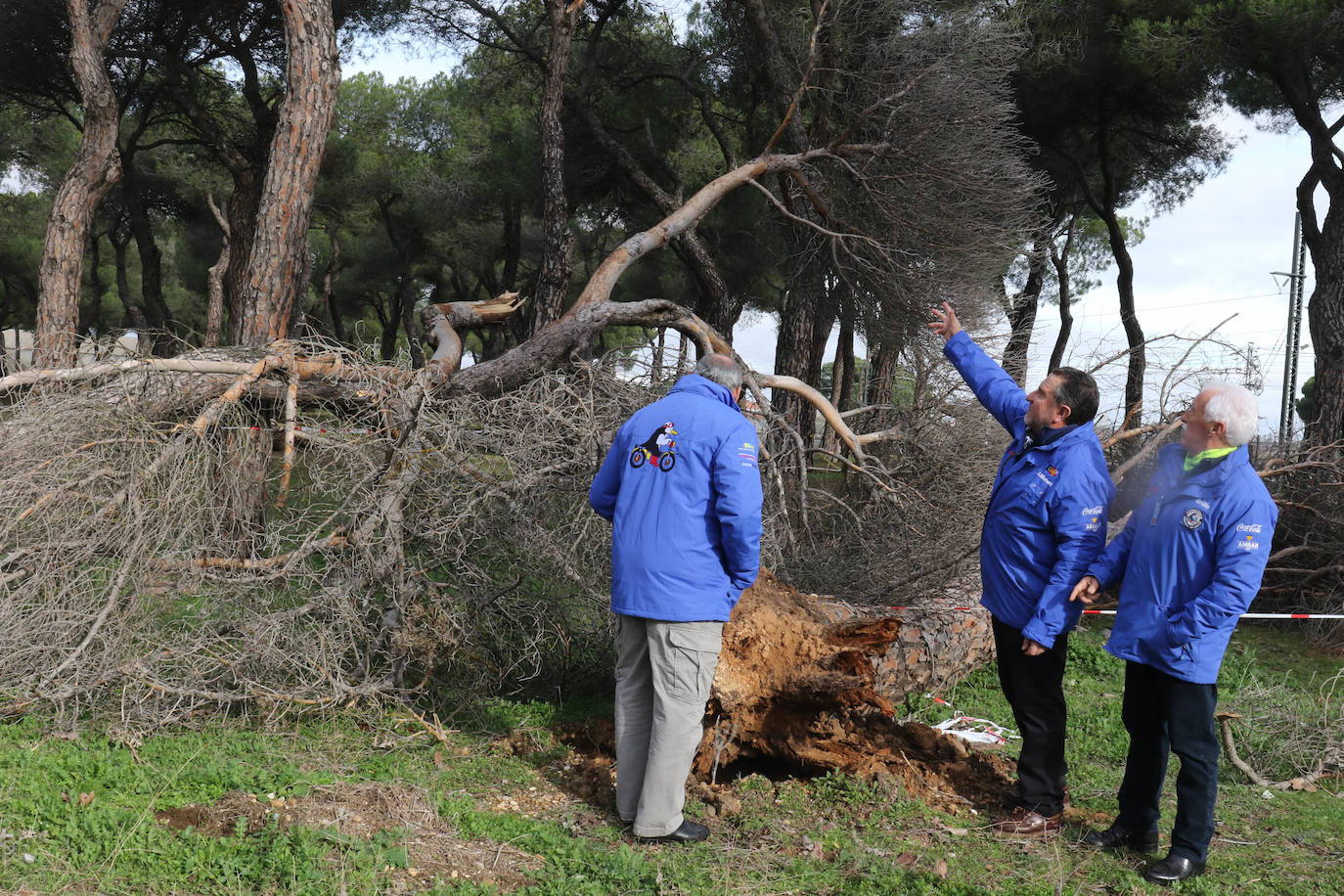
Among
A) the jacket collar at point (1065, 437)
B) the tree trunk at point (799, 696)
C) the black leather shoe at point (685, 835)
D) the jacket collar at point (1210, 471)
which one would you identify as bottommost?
the black leather shoe at point (685, 835)

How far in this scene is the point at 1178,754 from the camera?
3512 millimetres

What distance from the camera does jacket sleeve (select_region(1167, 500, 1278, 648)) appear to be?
3.41m

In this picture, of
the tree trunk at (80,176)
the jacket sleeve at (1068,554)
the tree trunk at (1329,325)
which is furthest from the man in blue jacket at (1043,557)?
the tree trunk at (80,176)

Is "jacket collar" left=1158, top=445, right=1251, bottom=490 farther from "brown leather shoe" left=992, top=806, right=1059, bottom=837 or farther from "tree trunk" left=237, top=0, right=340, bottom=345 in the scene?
"tree trunk" left=237, top=0, right=340, bottom=345

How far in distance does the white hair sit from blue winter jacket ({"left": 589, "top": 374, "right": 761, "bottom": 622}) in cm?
161

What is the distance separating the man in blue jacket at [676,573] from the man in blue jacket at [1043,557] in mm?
1045

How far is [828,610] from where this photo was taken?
5.36 meters

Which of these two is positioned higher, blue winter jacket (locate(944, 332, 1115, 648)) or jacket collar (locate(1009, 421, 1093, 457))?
jacket collar (locate(1009, 421, 1093, 457))

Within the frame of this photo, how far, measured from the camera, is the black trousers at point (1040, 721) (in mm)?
3949

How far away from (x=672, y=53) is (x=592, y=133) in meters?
2.17

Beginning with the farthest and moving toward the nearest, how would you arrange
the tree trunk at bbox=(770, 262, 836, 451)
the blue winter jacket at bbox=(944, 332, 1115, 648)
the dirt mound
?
the tree trunk at bbox=(770, 262, 836, 451)
the blue winter jacket at bbox=(944, 332, 1115, 648)
the dirt mound

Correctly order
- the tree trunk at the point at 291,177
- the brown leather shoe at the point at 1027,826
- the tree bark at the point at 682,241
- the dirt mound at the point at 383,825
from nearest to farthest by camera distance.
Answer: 1. the dirt mound at the point at 383,825
2. the brown leather shoe at the point at 1027,826
3. the tree trunk at the point at 291,177
4. the tree bark at the point at 682,241

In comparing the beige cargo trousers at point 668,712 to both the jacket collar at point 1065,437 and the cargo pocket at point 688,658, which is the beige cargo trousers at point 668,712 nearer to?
the cargo pocket at point 688,658

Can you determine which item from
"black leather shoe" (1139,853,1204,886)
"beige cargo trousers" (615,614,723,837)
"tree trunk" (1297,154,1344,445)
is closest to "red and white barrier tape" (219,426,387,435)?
"beige cargo trousers" (615,614,723,837)
